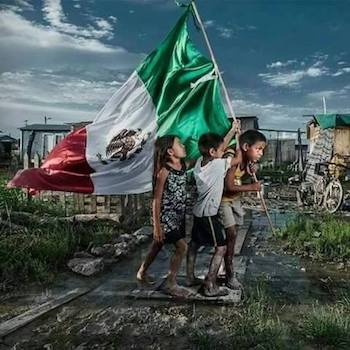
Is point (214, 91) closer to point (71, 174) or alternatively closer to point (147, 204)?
point (71, 174)

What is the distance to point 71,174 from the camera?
5.39 metres

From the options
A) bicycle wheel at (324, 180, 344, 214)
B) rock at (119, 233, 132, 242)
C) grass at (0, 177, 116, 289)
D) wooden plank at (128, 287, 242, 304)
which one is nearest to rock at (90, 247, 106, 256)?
grass at (0, 177, 116, 289)

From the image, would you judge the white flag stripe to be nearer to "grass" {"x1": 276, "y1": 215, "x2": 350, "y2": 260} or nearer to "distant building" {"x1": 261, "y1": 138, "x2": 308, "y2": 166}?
"grass" {"x1": 276, "y1": 215, "x2": 350, "y2": 260}

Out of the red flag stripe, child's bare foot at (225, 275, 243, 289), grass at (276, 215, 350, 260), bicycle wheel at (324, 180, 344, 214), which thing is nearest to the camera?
child's bare foot at (225, 275, 243, 289)

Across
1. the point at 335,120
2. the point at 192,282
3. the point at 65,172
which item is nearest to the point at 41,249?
the point at 65,172

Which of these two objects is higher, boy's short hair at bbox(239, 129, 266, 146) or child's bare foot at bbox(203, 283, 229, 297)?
boy's short hair at bbox(239, 129, 266, 146)

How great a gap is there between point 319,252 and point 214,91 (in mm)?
2829

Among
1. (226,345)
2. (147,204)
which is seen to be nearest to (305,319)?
(226,345)

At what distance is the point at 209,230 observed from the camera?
4.56 metres

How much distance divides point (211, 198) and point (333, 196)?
28.7ft

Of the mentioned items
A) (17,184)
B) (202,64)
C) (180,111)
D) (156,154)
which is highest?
(202,64)

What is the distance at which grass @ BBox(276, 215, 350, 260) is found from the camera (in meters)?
6.58

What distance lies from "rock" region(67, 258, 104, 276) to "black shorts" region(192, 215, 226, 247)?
65.6 inches

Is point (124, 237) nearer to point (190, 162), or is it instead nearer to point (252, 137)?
point (190, 162)
